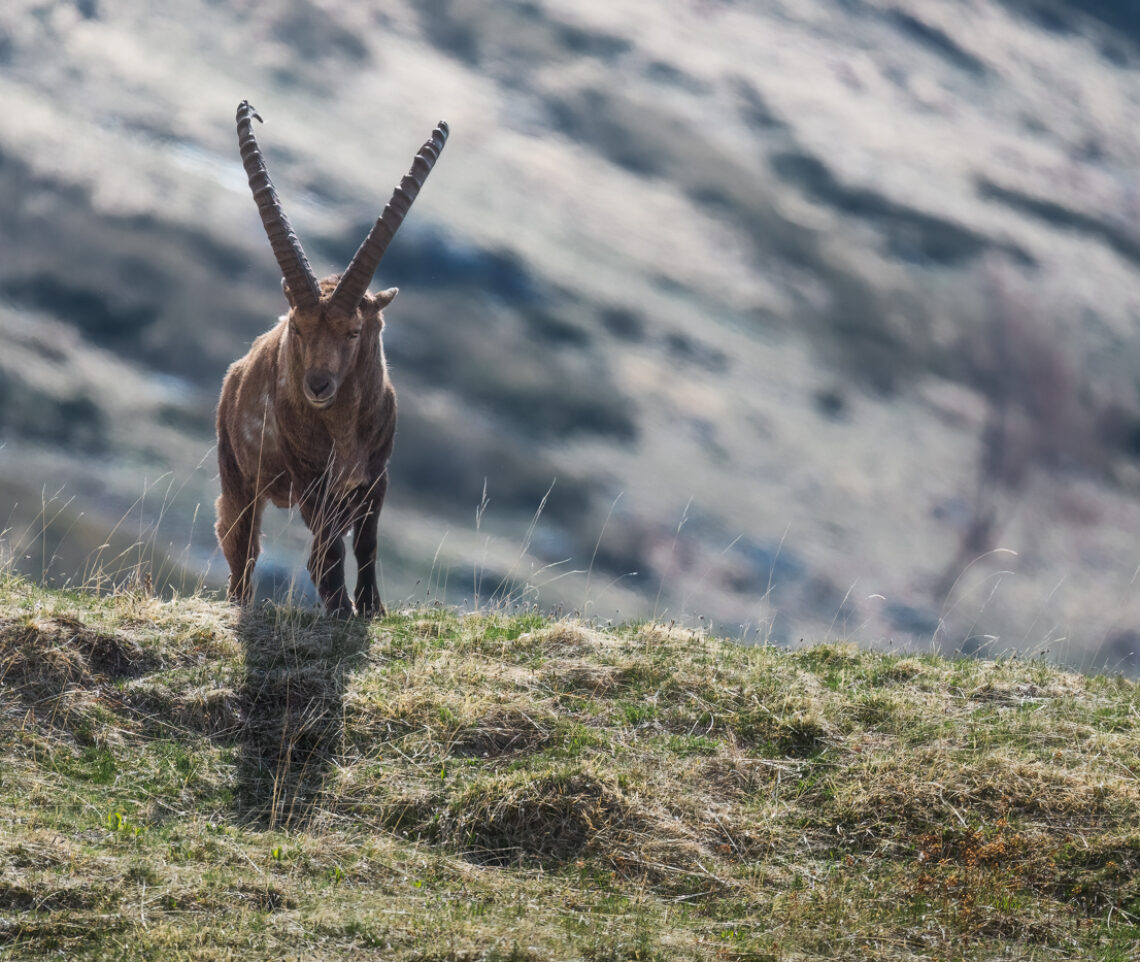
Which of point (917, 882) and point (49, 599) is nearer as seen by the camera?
point (917, 882)

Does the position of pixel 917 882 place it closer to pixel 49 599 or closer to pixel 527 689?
pixel 527 689

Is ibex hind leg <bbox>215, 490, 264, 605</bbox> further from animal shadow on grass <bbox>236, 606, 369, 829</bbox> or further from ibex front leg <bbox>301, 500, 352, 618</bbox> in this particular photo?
animal shadow on grass <bbox>236, 606, 369, 829</bbox>

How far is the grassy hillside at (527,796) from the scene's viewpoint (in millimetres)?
5879

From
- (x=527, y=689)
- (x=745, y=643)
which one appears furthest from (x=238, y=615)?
(x=745, y=643)

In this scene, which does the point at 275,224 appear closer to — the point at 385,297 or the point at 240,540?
the point at 385,297

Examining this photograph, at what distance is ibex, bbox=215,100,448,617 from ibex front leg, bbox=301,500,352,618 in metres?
0.01

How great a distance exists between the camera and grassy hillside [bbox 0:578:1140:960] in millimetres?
5879

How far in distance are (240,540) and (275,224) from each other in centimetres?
320

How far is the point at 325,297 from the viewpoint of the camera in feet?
32.6

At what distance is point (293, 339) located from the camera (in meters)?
10.1

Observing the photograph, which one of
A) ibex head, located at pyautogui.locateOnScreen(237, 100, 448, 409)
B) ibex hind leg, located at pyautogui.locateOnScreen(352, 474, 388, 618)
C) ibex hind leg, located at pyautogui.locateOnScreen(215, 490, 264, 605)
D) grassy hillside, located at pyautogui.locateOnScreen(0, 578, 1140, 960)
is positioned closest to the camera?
grassy hillside, located at pyautogui.locateOnScreen(0, 578, 1140, 960)

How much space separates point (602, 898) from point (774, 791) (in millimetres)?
1623

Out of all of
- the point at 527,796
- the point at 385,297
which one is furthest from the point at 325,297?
the point at 527,796

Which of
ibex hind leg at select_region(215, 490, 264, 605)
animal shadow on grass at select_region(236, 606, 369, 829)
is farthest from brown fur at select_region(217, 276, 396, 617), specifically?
animal shadow on grass at select_region(236, 606, 369, 829)
